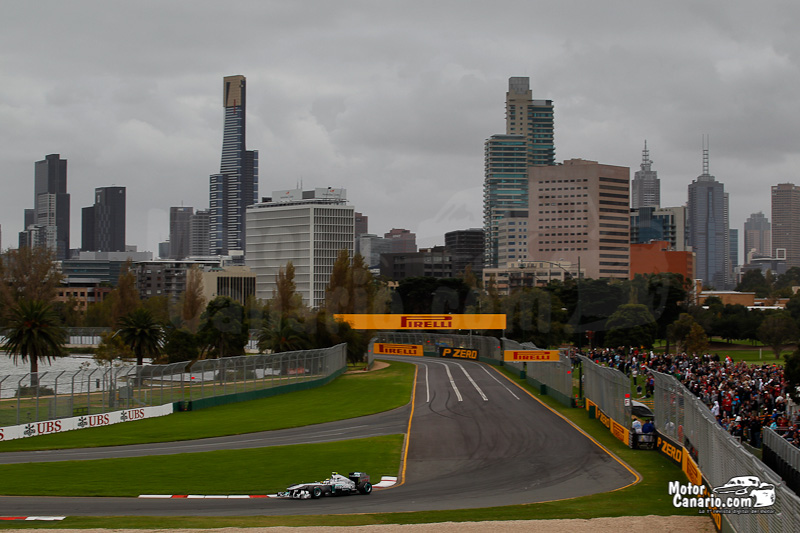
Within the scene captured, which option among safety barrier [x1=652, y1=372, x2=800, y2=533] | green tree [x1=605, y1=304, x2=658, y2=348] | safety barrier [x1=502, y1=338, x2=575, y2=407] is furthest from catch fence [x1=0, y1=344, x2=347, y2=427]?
green tree [x1=605, y1=304, x2=658, y2=348]

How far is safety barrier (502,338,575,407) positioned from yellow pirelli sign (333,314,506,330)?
34.8 feet

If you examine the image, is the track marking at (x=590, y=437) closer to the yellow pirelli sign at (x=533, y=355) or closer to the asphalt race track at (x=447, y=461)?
the asphalt race track at (x=447, y=461)

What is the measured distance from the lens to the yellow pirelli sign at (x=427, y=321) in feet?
271

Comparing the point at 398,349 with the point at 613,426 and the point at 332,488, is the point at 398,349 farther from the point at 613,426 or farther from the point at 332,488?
the point at 332,488

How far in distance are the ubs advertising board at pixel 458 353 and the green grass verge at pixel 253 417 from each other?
23.5m

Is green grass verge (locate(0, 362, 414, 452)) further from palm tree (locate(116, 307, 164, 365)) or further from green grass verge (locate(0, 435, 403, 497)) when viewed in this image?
palm tree (locate(116, 307, 164, 365))

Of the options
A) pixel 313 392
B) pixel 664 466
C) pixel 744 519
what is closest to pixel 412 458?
pixel 664 466

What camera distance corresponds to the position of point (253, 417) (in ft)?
162

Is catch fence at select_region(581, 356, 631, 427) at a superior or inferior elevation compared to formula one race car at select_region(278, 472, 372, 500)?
superior

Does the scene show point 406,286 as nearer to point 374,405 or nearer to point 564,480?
point 374,405

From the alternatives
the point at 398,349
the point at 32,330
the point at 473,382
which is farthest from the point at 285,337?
the point at 398,349

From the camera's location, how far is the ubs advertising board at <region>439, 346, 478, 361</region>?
9288cm

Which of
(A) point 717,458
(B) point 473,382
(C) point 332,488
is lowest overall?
(B) point 473,382

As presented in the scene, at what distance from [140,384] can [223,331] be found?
42101 millimetres
